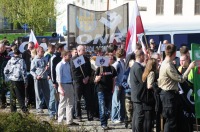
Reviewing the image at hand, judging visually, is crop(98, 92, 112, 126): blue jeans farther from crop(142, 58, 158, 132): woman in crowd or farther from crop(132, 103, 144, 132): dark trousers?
crop(142, 58, 158, 132): woman in crowd

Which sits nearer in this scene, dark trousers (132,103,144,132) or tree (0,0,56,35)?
dark trousers (132,103,144,132)

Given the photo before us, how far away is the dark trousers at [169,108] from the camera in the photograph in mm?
10977

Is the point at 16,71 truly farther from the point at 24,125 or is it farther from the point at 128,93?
the point at 24,125

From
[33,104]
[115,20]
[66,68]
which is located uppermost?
[115,20]

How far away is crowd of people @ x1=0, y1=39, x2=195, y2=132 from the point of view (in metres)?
11.1

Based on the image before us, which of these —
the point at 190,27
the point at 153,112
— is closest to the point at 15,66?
the point at 153,112

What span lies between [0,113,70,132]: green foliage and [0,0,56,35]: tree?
39.9 metres

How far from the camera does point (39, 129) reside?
899 centimetres

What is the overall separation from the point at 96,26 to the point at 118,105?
19.8ft

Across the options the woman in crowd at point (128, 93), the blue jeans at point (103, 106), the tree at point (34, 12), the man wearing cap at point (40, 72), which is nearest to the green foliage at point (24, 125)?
the blue jeans at point (103, 106)

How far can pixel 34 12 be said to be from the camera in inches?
1950

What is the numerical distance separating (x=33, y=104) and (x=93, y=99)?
10.5 feet

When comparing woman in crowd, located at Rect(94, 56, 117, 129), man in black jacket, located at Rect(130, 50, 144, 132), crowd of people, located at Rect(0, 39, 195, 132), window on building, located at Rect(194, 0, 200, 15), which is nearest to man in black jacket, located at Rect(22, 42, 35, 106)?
crowd of people, located at Rect(0, 39, 195, 132)

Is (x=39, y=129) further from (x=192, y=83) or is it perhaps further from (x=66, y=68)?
(x=66, y=68)
